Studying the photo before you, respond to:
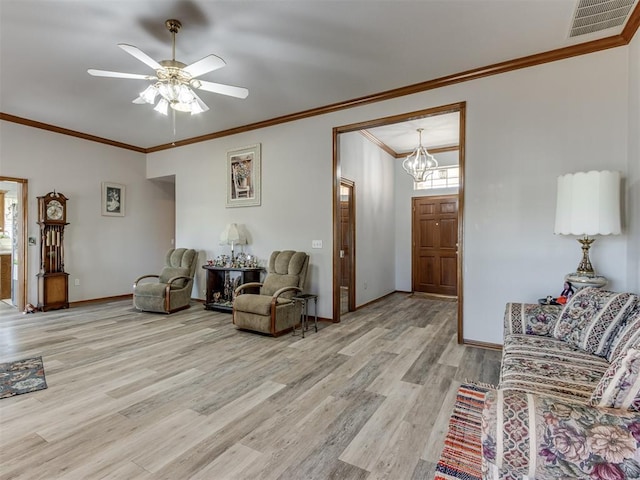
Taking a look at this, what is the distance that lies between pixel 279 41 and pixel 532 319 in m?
3.19

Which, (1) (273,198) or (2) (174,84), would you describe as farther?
(1) (273,198)

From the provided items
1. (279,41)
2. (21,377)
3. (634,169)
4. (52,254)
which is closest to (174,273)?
(52,254)

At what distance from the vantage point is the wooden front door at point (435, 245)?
21.6 feet

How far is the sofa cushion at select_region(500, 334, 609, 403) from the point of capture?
162 cm

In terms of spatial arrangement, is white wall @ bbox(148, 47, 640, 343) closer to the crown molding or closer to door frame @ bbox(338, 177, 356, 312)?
door frame @ bbox(338, 177, 356, 312)

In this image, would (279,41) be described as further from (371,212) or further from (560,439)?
(371,212)

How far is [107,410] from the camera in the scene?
89.5 inches

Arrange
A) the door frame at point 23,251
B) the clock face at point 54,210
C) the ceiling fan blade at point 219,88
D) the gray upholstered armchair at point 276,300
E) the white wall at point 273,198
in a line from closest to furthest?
the ceiling fan blade at point 219,88
the gray upholstered armchair at point 276,300
the white wall at point 273,198
the door frame at point 23,251
the clock face at point 54,210

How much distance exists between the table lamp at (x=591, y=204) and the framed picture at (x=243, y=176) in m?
4.05

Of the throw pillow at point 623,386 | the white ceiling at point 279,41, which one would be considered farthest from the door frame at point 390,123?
the throw pillow at point 623,386

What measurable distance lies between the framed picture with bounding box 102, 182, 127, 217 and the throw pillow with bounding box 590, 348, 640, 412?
285 inches

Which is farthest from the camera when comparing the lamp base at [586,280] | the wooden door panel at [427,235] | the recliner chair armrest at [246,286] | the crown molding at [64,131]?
the wooden door panel at [427,235]

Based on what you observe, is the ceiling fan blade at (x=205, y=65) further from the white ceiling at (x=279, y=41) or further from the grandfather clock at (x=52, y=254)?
A: the grandfather clock at (x=52, y=254)

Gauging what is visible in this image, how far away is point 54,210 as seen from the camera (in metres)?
5.36
